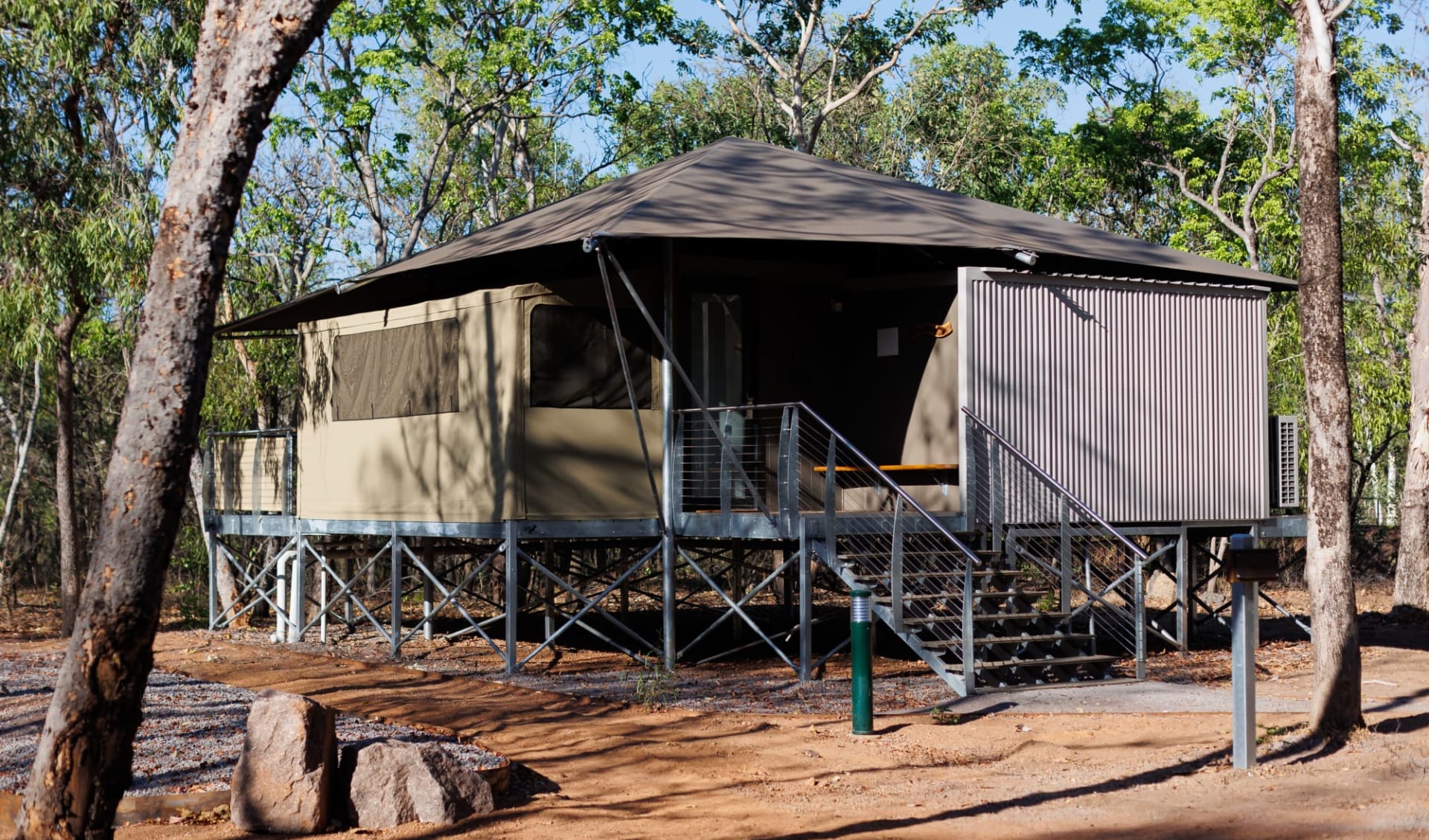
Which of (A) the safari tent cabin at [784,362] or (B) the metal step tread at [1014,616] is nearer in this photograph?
(B) the metal step tread at [1014,616]

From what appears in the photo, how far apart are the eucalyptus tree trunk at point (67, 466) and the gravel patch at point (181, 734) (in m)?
7.19

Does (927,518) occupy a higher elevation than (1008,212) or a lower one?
lower

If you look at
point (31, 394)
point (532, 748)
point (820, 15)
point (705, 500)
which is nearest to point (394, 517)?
point (705, 500)

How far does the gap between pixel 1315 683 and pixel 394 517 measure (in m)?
8.73

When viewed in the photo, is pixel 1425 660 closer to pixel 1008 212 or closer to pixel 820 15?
pixel 1008 212

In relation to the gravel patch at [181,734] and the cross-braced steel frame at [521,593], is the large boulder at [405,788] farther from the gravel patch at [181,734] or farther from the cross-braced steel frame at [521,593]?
the cross-braced steel frame at [521,593]

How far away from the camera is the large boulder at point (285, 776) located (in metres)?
7.30

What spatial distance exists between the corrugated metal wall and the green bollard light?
3415 millimetres

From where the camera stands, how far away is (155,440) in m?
5.98

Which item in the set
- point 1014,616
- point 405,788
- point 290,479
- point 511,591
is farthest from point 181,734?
point 290,479

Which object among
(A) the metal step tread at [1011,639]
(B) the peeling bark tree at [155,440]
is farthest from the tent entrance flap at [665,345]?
(B) the peeling bark tree at [155,440]

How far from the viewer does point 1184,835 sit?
22.6ft

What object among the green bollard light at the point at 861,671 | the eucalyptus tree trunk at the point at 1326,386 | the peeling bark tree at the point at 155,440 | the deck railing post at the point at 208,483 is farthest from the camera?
the deck railing post at the point at 208,483

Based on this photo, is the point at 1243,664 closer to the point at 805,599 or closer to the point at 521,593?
the point at 805,599
